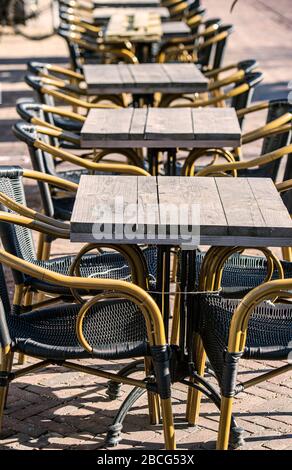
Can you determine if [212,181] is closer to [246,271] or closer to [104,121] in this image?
[246,271]

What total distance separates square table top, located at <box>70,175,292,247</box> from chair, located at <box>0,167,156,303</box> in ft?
0.93

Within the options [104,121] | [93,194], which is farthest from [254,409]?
Answer: [104,121]

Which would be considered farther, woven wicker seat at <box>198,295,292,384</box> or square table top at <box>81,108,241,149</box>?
square table top at <box>81,108,241,149</box>

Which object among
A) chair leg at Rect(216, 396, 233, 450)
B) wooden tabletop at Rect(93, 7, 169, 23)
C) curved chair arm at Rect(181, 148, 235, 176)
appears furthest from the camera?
wooden tabletop at Rect(93, 7, 169, 23)

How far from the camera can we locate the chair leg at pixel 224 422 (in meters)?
3.57

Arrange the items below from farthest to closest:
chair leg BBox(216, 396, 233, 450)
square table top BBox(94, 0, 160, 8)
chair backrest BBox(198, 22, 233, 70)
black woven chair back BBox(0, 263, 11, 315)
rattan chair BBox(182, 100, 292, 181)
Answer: square table top BBox(94, 0, 160, 8), chair backrest BBox(198, 22, 233, 70), rattan chair BBox(182, 100, 292, 181), black woven chair back BBox(0, 263, 11, 315), chair leg BBox(216, 396, 233, 450)

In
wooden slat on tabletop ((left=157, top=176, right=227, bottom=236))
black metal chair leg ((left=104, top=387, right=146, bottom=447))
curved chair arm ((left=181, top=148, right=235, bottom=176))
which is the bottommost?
black metal chair leg ((left=104, top=387, right=146, bottom=447))

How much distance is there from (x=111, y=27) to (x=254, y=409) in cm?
591

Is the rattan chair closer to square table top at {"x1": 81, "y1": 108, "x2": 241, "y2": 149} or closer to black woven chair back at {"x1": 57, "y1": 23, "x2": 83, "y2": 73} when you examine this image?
square table top at {"x1": 81, "y1": 108, "x2": 241, "y2": 149}

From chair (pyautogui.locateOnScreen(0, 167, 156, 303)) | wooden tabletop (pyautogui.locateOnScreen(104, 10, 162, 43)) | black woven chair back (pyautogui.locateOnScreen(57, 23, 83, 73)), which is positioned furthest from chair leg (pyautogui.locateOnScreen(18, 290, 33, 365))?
black woven chair back (pyautogui.locateOnScreen(57, 23, 83, 73))

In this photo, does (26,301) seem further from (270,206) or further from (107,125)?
(270,206)

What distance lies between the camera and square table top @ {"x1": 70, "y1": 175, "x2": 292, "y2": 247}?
351 centimetres

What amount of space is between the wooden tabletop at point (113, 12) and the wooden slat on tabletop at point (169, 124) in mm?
5347

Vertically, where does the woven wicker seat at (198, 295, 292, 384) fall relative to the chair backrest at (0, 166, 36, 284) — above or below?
below
